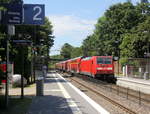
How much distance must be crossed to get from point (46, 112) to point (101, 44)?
3081 inches

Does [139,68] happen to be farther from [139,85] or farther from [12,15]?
[12,15]

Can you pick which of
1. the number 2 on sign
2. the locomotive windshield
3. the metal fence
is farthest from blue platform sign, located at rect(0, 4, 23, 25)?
the metal fence

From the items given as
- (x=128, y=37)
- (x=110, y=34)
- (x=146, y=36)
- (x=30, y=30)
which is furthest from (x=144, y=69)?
(x=110, y=34)

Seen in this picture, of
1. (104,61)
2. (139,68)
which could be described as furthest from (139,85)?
(139,68)

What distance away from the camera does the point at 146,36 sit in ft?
217

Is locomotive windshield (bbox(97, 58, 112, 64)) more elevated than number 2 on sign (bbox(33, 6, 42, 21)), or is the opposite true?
number 2 on sign (bbox(33, 6, 42, 21))

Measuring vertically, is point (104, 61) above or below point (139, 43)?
below

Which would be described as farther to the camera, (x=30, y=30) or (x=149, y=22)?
(x=149, y=22)

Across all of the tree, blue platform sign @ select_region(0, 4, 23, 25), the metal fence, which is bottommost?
the metal fence

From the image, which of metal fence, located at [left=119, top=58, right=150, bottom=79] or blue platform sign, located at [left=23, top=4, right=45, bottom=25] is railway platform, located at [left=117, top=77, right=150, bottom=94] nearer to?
metal fence, located at [left=119, top=58, right=150, bottom=79]

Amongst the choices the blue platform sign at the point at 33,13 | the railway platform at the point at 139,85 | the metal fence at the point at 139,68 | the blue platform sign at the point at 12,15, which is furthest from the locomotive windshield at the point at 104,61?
the blue platform sign at the point at 12,15

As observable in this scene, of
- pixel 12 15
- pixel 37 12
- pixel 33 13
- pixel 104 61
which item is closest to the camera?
pixel 12 15

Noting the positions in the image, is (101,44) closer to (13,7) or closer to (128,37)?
(128,37)

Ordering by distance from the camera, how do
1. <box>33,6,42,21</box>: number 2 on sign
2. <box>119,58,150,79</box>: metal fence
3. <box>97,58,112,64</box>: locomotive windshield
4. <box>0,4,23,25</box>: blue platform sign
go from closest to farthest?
1. <box>0,4,23,25</box>: blue platform sign
2. <box>33,6,42,21</box>: number 2 on sign
3. <box>97,58,112,64</box>: locomotive windshield
4. <box>119,58,150,79</box>: metal fence
